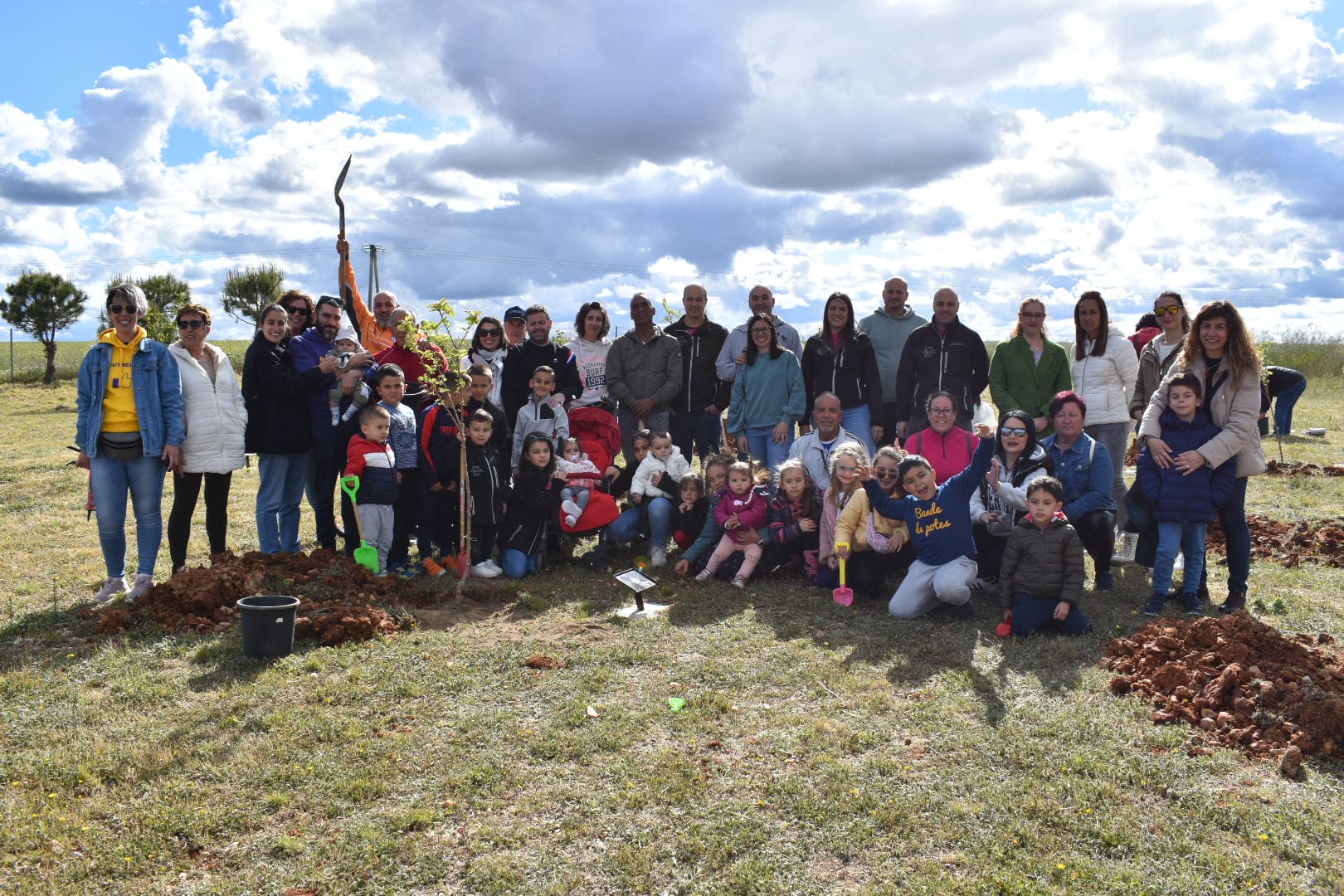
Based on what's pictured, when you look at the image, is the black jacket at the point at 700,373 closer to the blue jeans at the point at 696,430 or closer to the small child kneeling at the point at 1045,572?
the blue jeans at the point at 696,430

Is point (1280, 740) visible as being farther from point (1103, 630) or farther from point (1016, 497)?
point (1016, 497)

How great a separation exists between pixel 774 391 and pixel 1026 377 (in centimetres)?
231

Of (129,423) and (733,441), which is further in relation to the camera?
(733,441)

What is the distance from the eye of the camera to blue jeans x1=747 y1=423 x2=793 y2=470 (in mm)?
9117

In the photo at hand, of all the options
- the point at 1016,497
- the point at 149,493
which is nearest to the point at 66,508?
the point at 149,493

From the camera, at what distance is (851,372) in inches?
351

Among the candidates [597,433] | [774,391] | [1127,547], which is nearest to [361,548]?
[597,433]

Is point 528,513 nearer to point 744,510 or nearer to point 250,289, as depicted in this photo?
point 744,510

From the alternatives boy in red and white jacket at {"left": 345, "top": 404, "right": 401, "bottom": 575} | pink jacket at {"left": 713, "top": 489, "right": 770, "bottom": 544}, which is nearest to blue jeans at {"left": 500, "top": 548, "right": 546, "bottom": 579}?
boy in red and white jacket at {"left": 345, "top": 404, "right": 401, "bottom": 575}

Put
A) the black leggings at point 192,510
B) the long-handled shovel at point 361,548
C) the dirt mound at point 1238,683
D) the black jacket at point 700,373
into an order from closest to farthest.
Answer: the dirt mound at point 1238,683, the black leggings at point 192,510, the long-handled shovel at point 361,548, the black jacket at point 700,373

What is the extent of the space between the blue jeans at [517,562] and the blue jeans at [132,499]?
9.02 ft

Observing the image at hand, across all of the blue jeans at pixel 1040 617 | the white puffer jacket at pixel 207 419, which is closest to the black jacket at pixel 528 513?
the white puffer jacket at pixel 207 419

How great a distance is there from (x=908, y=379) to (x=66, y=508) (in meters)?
10.6

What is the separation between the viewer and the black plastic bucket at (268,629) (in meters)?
5.77
